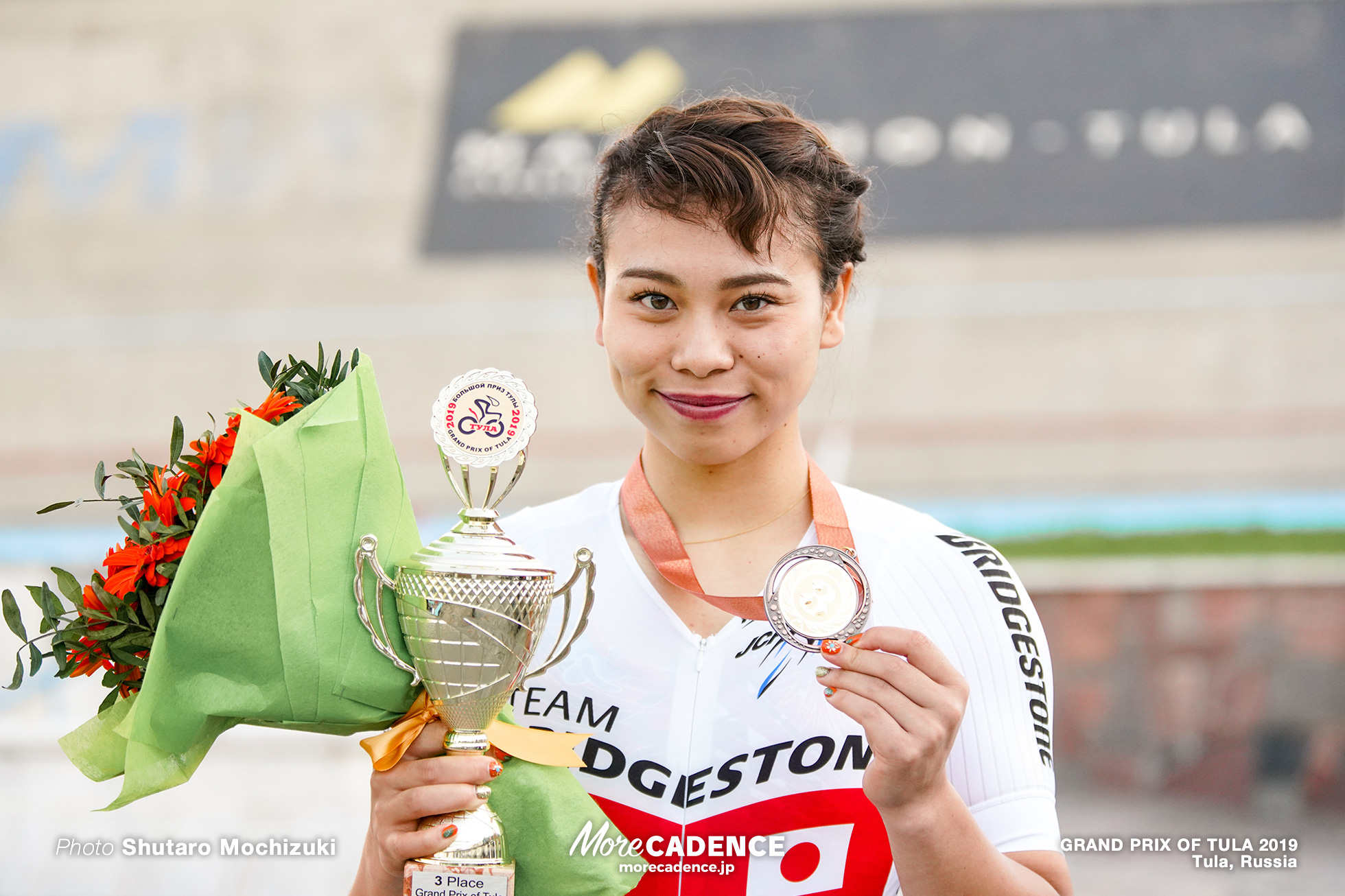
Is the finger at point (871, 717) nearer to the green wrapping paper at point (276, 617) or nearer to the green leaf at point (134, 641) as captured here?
the green wrapping paper at point (276, 617)

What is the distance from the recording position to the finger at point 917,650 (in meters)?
1.17

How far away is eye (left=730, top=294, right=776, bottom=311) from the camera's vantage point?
1.35 m

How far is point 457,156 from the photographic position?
45.9 ft

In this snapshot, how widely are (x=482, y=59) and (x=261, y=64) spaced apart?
103 inches

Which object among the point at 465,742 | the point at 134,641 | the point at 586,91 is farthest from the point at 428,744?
the point at 586,91

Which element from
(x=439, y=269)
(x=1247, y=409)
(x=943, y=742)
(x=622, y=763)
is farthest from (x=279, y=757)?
(x=1247, y=409)

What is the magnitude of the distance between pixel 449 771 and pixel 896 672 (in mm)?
430

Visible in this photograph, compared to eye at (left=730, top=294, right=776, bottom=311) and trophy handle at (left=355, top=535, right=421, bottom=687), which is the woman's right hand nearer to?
trophy handle at (left=355, top=535, right=421, bottom=687)

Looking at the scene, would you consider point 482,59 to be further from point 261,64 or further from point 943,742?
point 943,742

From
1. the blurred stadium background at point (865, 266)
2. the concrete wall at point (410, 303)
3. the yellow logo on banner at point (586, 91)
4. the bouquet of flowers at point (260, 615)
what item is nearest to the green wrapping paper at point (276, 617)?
the bouquet of flowers at point (260, 615)

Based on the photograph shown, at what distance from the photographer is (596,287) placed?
1564 millimetres

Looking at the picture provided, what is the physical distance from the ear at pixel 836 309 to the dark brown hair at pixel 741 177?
1 centimetres

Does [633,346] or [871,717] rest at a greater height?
[633,346]

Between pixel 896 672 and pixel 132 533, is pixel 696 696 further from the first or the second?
pixel 132 533
